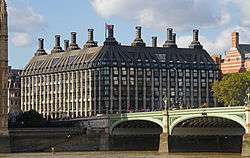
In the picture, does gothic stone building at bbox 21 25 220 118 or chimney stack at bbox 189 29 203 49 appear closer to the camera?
gothic stone building at bbox 21 25 220 118

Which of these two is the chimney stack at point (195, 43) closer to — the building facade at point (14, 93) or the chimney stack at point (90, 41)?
the chimney stack at point (90, 41)

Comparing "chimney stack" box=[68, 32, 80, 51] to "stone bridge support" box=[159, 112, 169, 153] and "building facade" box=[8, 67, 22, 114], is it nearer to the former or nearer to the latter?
"building facade" box=[8, 67, 22, 114]

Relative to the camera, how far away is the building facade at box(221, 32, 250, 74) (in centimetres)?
18138

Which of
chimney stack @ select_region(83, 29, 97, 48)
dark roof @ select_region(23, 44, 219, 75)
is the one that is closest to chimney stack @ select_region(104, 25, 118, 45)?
dark roof @ select_region(23, 44, 219, 75)

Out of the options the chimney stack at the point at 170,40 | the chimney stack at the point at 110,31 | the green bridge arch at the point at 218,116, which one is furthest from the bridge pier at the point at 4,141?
the chimney stack at the point at 170,40

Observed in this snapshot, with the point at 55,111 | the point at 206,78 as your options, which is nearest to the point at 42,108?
the point at 55,111

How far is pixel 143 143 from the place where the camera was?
116m

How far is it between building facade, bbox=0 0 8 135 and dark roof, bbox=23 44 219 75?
137 ft

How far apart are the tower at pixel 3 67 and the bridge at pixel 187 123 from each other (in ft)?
48.5

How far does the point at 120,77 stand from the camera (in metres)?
160

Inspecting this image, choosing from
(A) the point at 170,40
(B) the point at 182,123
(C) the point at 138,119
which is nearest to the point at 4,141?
(C) the point at 138,119

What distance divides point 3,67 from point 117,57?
4713 centimetres

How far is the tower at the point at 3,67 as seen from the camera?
371 feet

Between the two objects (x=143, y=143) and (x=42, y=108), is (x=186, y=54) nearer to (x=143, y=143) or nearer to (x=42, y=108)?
(x=42, y=108)
